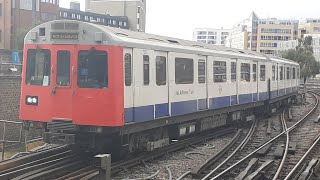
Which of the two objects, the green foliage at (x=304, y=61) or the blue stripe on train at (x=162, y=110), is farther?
the green foliage at (x=304, y=61)

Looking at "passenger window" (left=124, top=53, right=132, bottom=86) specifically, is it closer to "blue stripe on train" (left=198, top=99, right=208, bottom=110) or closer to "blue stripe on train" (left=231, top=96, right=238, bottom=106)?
"blue stripe on train" (left=198, top=99, right=208, bottom=110)

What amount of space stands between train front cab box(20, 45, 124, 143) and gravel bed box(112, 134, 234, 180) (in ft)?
3.79

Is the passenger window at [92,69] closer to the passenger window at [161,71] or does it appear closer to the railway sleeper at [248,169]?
the passenger window at [161,71]

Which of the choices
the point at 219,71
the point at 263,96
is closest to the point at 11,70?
the point at 219,71

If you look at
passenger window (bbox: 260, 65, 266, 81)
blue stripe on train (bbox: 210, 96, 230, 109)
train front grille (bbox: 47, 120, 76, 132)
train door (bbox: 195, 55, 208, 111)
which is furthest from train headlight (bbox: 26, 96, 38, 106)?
passenger window (bbox: 260, 65, 266, 81)

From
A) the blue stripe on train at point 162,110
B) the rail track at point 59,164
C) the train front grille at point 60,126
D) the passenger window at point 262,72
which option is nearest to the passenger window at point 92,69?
the train front grille at point 60,126

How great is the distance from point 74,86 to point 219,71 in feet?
22.2

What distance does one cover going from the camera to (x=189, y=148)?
44.5ft

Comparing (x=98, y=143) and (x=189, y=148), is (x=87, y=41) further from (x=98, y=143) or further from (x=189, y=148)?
(x=189, y=148)

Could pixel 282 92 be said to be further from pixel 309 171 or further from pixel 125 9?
pixel 125 9

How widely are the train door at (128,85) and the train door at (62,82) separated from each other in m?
1.21

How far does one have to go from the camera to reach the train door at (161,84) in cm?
1159

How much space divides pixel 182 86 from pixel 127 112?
2.98 metres

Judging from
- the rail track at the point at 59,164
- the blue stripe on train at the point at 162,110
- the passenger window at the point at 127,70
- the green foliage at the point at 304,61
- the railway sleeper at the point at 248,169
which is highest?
the green foliage at the point at 304,61
